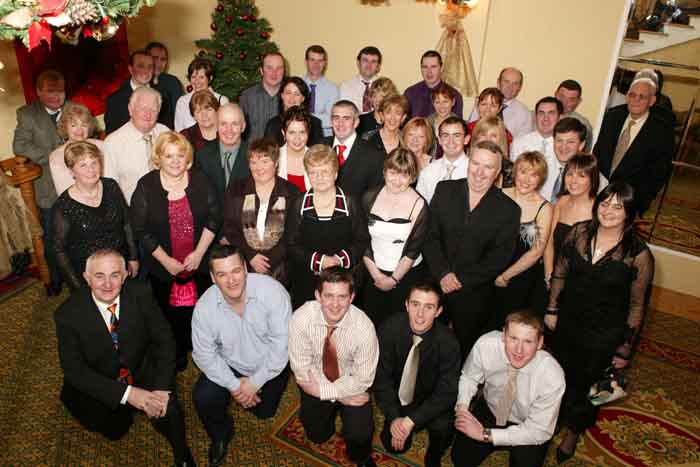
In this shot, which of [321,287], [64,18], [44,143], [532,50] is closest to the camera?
[64,18]

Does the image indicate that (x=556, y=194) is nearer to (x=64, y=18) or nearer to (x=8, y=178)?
(x=64, y=18)

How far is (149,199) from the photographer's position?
3.57 m

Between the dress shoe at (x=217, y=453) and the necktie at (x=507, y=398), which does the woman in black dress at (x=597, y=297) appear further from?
the dress shoe at (x=217, y=453)

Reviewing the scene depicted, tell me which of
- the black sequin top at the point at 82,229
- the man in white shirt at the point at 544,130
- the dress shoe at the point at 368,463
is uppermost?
the man in white shirt at the point at 544,130

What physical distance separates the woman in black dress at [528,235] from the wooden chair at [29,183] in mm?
3702

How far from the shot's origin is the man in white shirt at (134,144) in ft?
12.9

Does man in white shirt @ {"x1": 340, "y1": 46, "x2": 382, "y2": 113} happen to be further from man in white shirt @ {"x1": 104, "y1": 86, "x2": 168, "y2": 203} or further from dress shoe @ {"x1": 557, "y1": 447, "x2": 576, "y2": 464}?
dress shoe @ {"x1": 557, "y1": 447, "x2": 576, "y2": 464}

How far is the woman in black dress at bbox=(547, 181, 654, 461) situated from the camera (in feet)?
9.77

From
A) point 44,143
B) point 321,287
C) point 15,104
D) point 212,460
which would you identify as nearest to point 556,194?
point 321,287

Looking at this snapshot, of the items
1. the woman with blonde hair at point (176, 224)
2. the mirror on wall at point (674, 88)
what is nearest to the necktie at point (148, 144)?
the woman with blonde hair at point (176, 224)

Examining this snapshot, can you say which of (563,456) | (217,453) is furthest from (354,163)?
(563,456)

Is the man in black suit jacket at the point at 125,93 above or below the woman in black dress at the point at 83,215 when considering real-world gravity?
above

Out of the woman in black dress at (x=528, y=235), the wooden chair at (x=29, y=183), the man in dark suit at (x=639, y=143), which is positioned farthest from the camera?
the man in dark suit at (x=639, y=143)

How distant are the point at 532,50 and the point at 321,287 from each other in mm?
4261
